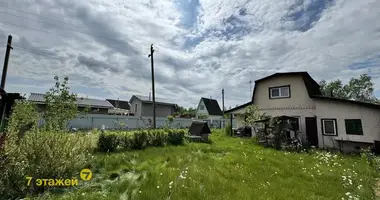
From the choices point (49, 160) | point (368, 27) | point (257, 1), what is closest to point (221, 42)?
point (257, 1)

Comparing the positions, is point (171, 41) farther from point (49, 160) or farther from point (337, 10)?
point (49, 160)

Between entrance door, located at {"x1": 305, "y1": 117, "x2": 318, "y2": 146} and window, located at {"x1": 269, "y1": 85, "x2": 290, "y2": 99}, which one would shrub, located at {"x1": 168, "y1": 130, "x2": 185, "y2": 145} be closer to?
window, located at {"x1": 269, "y1": 85, "x2": 290, "y2": 99}

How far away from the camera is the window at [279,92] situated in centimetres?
1386

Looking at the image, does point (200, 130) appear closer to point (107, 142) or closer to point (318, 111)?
point (107, 142)

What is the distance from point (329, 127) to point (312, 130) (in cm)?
96

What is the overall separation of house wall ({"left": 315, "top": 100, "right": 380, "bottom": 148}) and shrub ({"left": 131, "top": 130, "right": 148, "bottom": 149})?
10.6 m

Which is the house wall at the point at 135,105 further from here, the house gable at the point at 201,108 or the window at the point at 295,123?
the window at the point at 295,123

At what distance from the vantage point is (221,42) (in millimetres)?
12156

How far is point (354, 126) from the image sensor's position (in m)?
10.6

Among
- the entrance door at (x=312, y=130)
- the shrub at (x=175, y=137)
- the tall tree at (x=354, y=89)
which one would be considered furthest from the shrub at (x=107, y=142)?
the tall tree at (x=354, y=89)

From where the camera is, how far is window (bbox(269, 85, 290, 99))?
13.9m

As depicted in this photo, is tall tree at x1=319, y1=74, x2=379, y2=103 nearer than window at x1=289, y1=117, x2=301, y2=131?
No

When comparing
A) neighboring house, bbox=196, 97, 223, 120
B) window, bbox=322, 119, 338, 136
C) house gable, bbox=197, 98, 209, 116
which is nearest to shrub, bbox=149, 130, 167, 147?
window, bbox=322, 119, 338, 136

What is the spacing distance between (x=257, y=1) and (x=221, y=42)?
4.29 m
